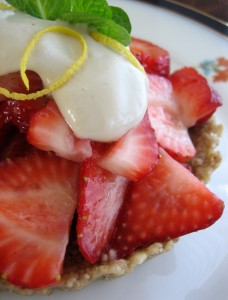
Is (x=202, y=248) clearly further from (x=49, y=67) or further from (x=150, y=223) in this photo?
(x=49, y=67)

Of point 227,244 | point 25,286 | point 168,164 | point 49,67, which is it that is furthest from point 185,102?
point 25,286

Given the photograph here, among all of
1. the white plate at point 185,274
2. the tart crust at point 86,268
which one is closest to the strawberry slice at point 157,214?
the tart crust at point 86,268

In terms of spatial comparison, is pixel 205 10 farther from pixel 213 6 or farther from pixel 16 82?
pixel 16 82

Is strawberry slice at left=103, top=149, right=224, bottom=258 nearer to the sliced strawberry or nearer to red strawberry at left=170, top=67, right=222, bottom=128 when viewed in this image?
the sliced strawberry

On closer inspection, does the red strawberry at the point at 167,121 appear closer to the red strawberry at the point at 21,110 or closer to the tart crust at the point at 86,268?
the tart crust at the point at 86,268

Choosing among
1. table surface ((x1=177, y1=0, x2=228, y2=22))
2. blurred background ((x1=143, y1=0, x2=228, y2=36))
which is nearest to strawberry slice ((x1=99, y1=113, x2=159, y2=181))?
blurred background ((x1=143, y1=0, x2=228, y2=36))
